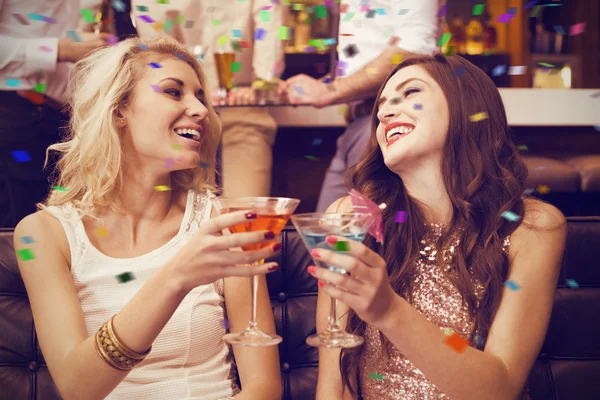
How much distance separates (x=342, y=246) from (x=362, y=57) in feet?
5.48

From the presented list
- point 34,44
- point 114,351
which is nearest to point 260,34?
point 34,44

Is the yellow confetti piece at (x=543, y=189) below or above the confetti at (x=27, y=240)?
below

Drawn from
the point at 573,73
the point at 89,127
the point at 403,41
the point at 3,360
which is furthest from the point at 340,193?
the point at 573,73

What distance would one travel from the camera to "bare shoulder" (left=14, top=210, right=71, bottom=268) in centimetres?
175

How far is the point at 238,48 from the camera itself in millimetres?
2822

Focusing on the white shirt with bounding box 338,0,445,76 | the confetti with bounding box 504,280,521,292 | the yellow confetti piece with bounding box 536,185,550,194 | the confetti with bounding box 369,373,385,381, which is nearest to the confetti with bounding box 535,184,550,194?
the yellow confetti piece with bounding box 536,185,550,194

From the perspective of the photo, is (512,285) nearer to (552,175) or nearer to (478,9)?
(552,175)

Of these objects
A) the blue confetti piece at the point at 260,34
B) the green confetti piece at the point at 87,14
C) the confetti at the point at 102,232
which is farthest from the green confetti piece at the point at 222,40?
the confetti at the point at 102,232

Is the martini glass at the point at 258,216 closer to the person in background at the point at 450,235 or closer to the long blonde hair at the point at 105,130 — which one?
the person in background at the point at 450,235

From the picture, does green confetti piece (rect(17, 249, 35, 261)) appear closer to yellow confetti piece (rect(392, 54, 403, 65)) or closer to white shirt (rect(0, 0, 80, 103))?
white shirt (rect(0, 0, 80, 103))

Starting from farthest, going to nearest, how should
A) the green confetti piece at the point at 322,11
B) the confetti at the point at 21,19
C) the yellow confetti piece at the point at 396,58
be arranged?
the green confetti piece at the point at 322,11 → the confetti at the point at 21,19 → the yellow confetti piece at the point at 396,58

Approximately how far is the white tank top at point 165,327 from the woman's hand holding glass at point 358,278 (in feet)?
1.99

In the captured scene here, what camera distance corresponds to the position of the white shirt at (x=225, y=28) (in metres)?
2.88

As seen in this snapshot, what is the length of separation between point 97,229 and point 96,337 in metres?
0.45
